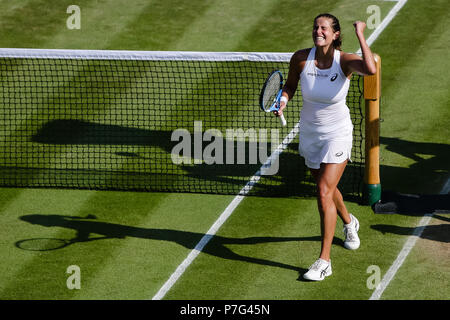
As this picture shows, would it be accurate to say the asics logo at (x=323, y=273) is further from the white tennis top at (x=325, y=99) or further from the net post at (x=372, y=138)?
the net post at (x=372, y=138)

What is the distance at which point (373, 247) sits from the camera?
11.4 m

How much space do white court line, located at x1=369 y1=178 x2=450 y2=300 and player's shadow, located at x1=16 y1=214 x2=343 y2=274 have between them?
790mm

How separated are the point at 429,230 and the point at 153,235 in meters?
3.43

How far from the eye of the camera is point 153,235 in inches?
466

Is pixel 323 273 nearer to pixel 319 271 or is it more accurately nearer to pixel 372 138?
pixel 319 271

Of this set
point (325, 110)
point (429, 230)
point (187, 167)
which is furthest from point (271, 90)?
point (187, 167)

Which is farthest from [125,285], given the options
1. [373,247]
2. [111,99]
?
[111,99]

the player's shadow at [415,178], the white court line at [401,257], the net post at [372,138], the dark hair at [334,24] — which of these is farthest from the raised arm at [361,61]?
the player's shadow at [415,178]

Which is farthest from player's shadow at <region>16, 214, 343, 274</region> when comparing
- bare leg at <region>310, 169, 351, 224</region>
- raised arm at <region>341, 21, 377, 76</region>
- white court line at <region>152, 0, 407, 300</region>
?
raised arm at <region>341, 21, 377, 76</region>

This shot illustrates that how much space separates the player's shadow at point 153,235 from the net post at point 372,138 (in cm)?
104

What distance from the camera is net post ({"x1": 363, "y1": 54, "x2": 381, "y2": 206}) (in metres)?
11.8

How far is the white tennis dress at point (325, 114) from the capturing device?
10.4m

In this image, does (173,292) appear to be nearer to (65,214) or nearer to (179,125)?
(65,214)

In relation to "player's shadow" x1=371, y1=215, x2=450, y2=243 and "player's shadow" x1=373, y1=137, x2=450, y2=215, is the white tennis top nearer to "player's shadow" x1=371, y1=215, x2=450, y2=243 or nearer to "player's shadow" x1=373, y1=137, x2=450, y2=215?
"player's shadow" x1=371, y1=215, x2=450, y2=243
